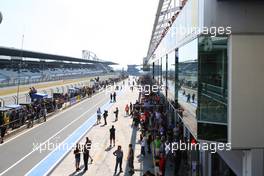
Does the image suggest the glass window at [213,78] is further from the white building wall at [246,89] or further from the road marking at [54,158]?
the road marking at [54,158]

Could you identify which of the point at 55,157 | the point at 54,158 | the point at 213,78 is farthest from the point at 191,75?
the point at 55,157

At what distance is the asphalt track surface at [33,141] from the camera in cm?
1616

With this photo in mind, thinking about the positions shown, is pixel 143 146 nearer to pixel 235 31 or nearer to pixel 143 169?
pixel 143 169

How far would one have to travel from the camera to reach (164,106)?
→ 2716 cm

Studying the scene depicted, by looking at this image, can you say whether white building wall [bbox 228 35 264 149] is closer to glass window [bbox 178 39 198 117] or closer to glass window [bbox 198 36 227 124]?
glass window [bbox 198 36 227 124]

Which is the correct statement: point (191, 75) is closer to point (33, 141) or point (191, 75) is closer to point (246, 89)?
point (246, 89)

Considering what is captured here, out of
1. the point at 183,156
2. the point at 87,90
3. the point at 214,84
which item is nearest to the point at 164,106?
the point at 183,156

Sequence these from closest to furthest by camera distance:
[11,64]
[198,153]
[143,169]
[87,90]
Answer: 1. [198,153]
2. [143,169]
3. [87,90]
4. [11,64]

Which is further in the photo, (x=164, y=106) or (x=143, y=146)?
(x=164, y=106)

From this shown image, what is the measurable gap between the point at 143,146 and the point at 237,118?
10266 mm

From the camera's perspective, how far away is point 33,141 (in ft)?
70.4

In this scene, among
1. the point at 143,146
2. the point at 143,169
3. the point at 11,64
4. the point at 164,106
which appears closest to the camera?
the point at 143,169

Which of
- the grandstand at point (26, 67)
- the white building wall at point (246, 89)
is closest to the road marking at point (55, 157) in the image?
the white building wall at point (246, 89)

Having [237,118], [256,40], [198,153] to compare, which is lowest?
[198,153]
